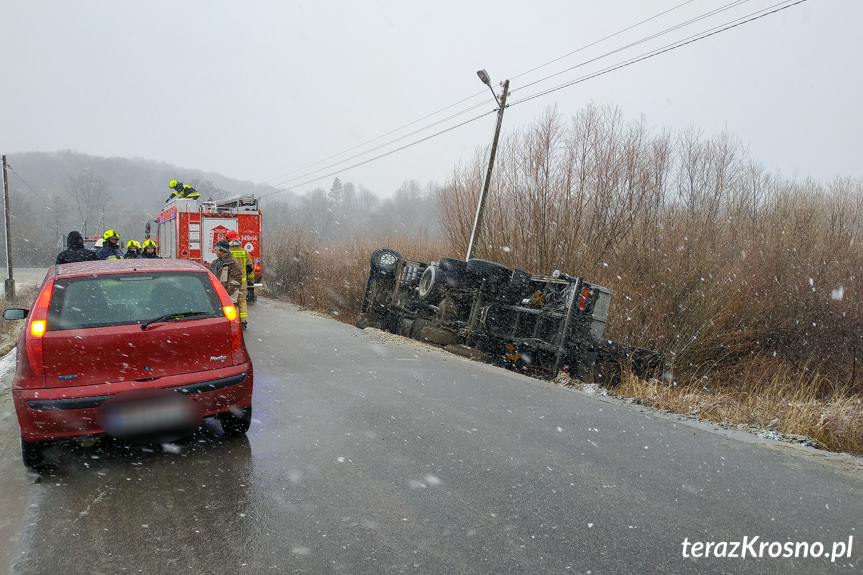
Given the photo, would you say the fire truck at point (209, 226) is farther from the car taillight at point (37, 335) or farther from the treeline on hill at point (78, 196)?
the car taillight at point (37, 335)

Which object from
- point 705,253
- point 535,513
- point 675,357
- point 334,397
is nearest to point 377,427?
point 334,397

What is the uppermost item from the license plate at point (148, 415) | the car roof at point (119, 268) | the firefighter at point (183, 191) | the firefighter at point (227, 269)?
the firefighter at point (183, 191)

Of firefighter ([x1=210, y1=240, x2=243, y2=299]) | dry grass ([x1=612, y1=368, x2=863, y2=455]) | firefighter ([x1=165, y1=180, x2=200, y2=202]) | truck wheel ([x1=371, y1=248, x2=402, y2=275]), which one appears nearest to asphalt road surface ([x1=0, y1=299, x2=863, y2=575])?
dry grass ([x1=612, y1=368, x2=863, y2=455])

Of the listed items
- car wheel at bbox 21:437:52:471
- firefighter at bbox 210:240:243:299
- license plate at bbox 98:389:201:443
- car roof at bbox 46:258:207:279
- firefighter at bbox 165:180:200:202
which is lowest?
car wheel at bbox 21:437:52:471

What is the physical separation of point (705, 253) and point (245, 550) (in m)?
12.0

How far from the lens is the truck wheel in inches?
518

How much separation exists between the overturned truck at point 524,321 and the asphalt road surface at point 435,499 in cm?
331

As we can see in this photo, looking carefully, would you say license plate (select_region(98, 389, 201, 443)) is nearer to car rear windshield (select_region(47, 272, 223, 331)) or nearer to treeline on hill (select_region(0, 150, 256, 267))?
car rear windshield (select_region(47, 272, 223, 331))

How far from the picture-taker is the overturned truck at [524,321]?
30.1 ft

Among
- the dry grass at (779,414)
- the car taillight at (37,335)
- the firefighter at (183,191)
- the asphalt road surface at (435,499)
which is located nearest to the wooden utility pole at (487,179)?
the dry grass at (779,414)

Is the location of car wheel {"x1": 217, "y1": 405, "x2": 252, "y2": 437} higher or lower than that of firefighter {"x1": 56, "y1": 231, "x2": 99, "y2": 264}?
lower

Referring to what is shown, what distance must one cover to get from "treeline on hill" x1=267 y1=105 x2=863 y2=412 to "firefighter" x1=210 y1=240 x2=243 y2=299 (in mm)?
7391

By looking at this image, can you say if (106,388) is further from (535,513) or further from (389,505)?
(535,513)

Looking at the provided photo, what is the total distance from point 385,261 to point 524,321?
4388mm
